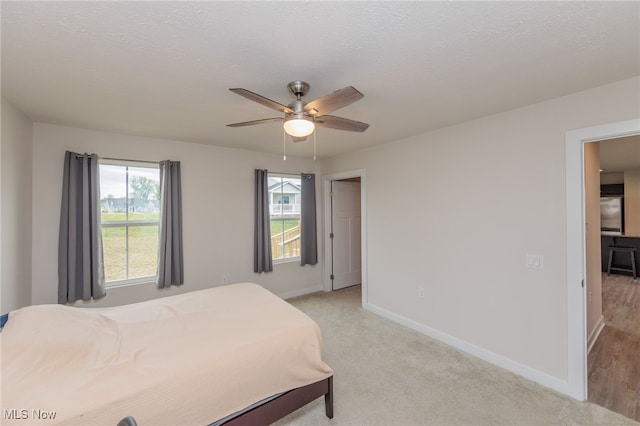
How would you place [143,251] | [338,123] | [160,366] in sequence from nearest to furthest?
[160,366]
[338,123]
[143,251]

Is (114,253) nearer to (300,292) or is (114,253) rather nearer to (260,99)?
(300,292)

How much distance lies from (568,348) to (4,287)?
4552 millimetres

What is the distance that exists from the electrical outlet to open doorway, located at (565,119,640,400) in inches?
7.3

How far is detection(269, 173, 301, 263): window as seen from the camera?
4.50m

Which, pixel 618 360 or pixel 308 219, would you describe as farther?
pixel 308 219

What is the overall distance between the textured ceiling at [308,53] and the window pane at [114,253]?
1378mm

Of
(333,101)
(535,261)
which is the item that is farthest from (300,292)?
(333,101)

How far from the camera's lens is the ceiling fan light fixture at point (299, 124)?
5.71 feet

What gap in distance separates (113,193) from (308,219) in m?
2.69

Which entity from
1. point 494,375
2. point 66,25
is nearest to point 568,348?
point 494,375

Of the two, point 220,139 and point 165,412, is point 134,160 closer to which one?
point 220,139

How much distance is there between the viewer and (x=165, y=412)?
130 cm

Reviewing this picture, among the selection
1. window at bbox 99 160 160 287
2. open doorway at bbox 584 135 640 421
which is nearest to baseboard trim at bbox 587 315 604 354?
open doorway at bbox 584 135 640 421

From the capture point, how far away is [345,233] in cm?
512
